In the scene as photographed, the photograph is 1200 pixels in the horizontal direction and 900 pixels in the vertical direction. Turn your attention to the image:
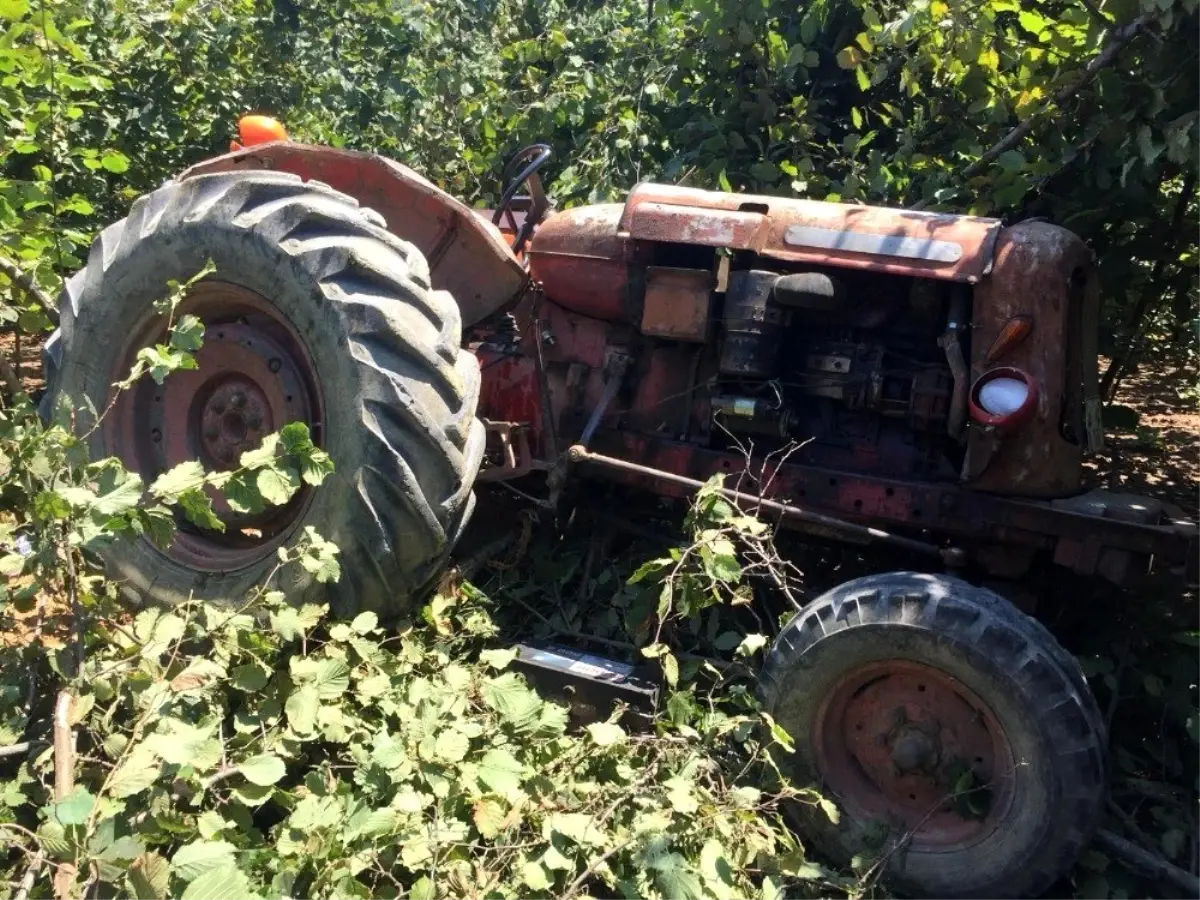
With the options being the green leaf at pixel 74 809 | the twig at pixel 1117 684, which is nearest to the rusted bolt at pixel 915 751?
the twig at pixel 1117 684

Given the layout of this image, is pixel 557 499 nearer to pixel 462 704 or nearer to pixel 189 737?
pixel 462 704

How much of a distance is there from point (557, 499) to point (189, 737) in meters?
1.56

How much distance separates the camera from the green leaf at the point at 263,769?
2242 millimetres

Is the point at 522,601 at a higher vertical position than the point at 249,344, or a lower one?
Result: lower

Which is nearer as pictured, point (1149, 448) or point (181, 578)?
point (181, 578)

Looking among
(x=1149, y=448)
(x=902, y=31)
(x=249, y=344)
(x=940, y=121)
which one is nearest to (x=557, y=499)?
(x=249, y=344)

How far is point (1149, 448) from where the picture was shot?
590 centimetres

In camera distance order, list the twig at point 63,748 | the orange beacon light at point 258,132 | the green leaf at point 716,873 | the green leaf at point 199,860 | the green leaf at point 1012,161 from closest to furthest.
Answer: the green leaf at point 199,860
the twig at point 63,748
the green leaf at point 716,873
the orange beacon light at point 258,132
the green leaf at point 1012,161

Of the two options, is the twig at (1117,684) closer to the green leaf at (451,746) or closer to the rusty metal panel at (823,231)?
the rusty metal panel at (823,231)

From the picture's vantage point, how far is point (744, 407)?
3197 millimetres

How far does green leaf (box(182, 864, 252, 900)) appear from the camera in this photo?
5.75 feet

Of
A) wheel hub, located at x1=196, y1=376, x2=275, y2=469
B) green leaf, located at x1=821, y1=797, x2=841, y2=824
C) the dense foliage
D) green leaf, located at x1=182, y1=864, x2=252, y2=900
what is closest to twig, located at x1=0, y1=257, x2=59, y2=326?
the dense foliage

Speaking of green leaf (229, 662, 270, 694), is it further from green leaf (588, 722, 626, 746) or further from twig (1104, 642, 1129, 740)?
twig (1104, 642, 1129, 740)

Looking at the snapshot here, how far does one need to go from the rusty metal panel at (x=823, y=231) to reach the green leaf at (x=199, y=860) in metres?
2.09
